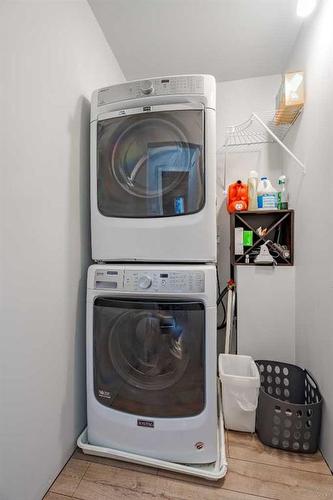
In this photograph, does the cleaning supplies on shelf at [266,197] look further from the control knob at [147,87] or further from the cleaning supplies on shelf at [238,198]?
the control knob at [147,87]

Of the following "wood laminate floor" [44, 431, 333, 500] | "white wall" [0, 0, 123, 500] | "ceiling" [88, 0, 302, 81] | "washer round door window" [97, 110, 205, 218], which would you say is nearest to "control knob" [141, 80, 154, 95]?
"washer round door window" [97, 110, 205, 218]

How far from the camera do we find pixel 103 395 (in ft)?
3.90

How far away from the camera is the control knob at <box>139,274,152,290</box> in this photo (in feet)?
3.68

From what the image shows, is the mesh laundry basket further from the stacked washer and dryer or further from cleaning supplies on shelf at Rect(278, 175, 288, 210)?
cleaning supplies on shelf at Rect(278, 175, 288, 210)

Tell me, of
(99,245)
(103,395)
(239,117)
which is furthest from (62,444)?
(239,117)

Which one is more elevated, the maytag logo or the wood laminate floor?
the maytag logo

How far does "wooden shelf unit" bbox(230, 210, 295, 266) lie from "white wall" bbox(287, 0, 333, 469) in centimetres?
9

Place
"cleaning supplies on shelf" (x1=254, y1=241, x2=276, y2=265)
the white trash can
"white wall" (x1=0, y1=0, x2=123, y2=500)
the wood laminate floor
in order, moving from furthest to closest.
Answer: "cleaning supplies on shelf" (x1=254, y1=241, x2=276, y2=265), the white trash can, the wood laminate floor, "white wall" (x1=0, y1=0, x2=123, y2=500)

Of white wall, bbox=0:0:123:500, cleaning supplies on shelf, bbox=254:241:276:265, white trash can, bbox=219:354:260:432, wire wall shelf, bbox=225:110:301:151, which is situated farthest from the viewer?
wire wall shelf, bbox=225:110:301:151

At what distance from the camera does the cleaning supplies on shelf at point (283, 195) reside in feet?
5.52

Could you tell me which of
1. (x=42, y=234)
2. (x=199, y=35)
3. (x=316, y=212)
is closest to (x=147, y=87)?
(x=199, y=35)

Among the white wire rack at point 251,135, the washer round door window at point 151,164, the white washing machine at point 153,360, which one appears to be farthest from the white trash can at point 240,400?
the white wire rack at point 251,135

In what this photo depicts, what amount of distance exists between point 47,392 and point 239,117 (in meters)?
2.29

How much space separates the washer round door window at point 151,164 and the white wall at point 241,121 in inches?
35.4
